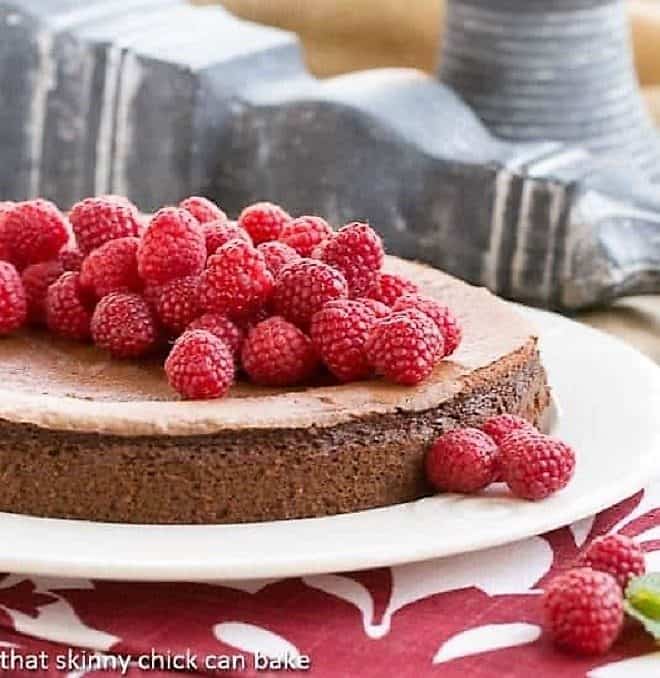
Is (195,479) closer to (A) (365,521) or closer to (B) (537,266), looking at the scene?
(A) (365,521)

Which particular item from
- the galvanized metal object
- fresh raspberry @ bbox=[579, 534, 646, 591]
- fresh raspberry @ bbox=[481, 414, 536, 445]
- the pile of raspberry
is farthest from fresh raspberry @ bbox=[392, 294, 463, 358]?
the galvanized metal object

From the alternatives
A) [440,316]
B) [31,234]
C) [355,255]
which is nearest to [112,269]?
[31,234]

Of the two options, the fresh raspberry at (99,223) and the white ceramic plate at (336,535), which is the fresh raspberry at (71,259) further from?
the white ceramic plate at (336,535)

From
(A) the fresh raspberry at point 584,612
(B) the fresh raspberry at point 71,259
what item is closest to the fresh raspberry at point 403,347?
(A) the fresh raspberry at point 584,612

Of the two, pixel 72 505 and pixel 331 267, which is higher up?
pixel 331 267

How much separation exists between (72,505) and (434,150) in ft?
5.00

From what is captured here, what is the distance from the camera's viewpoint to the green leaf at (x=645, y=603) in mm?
1655

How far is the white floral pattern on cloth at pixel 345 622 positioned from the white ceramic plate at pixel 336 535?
0.05m

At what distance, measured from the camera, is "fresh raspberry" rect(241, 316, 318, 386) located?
6.27 ft

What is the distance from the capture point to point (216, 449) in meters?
1.83

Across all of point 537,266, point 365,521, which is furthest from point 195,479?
point 537,266

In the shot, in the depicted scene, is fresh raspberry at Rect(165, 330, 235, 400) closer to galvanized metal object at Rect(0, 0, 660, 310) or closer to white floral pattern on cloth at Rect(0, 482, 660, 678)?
white floral pattern on cloth at Rect(0, 482, 660, 678)

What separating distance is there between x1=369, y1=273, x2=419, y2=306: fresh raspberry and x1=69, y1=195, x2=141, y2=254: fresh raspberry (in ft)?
1.06

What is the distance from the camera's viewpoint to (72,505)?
6.01 feet
